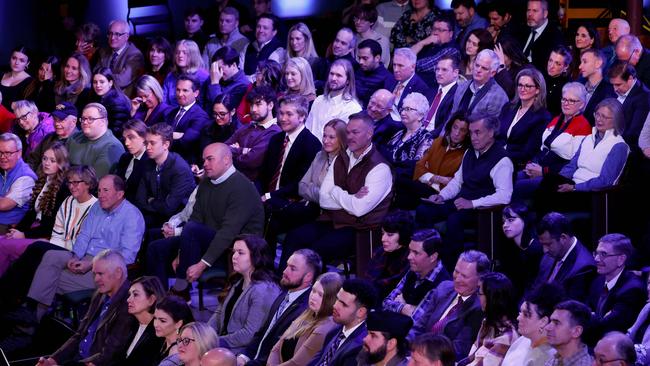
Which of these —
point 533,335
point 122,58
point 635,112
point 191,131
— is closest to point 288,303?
point 533,335

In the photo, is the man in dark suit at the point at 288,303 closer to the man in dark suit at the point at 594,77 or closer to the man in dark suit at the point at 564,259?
the man in dark suit at the point at 564,259

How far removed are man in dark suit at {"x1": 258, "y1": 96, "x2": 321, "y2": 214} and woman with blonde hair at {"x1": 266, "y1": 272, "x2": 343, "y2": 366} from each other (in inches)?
67.0

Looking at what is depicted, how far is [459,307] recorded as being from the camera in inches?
250

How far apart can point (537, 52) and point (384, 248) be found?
270cm

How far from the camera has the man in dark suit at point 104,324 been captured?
6.90m

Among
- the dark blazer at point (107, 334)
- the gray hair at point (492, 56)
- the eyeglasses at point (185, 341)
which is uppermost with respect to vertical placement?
the gray hair at point (492, 56)

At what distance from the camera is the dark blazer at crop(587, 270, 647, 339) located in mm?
6195

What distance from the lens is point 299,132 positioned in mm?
8258

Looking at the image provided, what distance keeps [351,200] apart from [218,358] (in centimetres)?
187

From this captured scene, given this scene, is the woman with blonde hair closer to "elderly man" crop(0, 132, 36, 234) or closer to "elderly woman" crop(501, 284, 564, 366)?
"elderly woman" crop(501, 284, 564, 366)

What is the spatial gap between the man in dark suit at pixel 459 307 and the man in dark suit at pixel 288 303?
0.61m

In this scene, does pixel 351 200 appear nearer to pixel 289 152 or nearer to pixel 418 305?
pixel 289 152

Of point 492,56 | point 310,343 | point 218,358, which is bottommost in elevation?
point 310,343

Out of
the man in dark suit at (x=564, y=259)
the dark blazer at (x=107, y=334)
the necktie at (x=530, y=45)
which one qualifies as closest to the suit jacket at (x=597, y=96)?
the necktie at (x=530, y=45)
